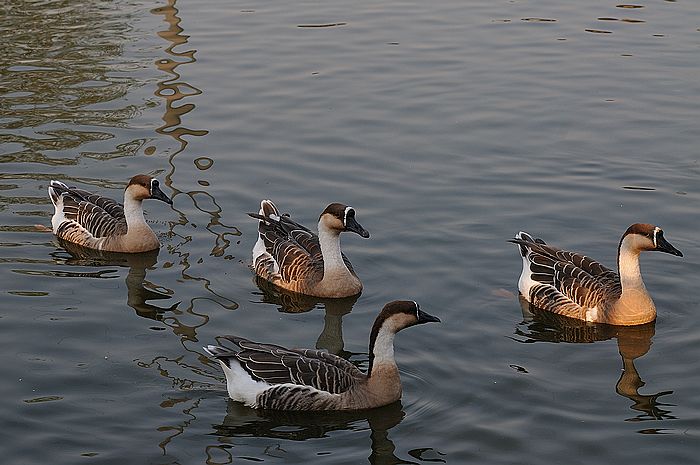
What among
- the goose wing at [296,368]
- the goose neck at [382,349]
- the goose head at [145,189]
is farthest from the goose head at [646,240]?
the goose head at [145,189]

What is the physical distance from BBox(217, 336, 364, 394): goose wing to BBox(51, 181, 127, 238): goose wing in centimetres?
460

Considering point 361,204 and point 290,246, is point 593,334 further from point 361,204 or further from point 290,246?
point 361,204

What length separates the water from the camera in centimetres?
1059

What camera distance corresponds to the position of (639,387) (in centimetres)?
1144

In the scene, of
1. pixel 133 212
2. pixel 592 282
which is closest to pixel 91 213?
pixel 133 212

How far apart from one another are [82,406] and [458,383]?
3395 mm

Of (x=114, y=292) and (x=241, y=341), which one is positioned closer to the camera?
(x=241, y=341)

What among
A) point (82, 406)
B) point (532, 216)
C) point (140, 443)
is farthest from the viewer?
point (532, 216)

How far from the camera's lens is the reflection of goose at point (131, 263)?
44.4 ft

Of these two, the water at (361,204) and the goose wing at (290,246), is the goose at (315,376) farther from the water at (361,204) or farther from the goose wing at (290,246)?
the goose wing at (290,246)

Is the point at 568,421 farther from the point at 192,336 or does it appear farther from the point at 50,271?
the point at 50,271

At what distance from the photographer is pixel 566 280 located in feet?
43.8

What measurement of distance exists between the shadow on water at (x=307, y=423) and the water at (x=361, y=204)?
0.03m

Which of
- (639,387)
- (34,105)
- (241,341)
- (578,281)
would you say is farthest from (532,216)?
(34,105)
